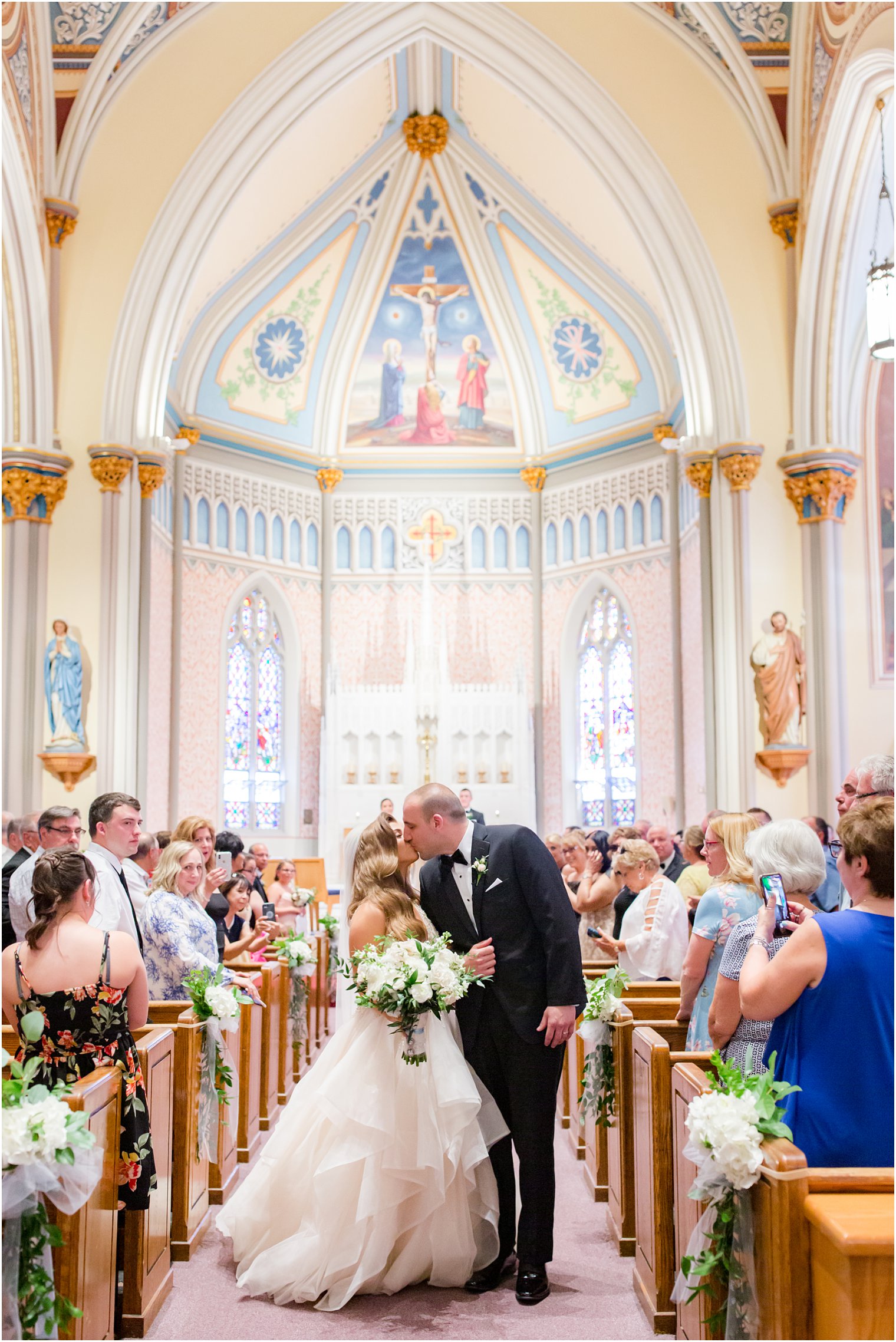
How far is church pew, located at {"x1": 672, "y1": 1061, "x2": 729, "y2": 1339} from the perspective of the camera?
3.43 m

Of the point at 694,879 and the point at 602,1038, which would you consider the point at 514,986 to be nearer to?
the point at 602,1038

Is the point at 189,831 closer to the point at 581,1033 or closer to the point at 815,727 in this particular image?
the point at 581,1033

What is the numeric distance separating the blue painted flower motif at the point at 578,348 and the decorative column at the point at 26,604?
7851 mm

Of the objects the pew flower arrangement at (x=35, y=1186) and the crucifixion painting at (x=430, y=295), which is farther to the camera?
the crucifixion painting at (x=430, y=295)

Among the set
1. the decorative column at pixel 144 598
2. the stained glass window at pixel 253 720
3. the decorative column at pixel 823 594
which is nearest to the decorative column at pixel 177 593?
the stained glass window at pixel 253 720

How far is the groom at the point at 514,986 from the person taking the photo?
4273mm

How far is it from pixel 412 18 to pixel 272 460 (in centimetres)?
647

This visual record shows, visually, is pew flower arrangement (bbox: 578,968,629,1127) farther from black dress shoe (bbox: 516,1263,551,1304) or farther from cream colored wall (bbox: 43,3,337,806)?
cream colored wall (bbox: 43,3,337,806)

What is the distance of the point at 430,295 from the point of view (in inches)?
694

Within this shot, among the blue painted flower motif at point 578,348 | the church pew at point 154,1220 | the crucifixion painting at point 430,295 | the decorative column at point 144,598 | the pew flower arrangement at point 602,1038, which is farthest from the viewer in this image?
the crucifixion painting at point 430,295

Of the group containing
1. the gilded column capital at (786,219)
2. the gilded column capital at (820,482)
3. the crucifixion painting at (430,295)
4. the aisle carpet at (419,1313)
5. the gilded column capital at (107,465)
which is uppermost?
the crucifixion painting at (430,295)

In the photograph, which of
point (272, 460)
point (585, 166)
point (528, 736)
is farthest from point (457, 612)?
point (585, 166)

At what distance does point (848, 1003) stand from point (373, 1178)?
6.65ft

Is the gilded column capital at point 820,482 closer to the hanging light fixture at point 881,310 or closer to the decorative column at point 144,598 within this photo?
the hanging light fixture at point 881,310
